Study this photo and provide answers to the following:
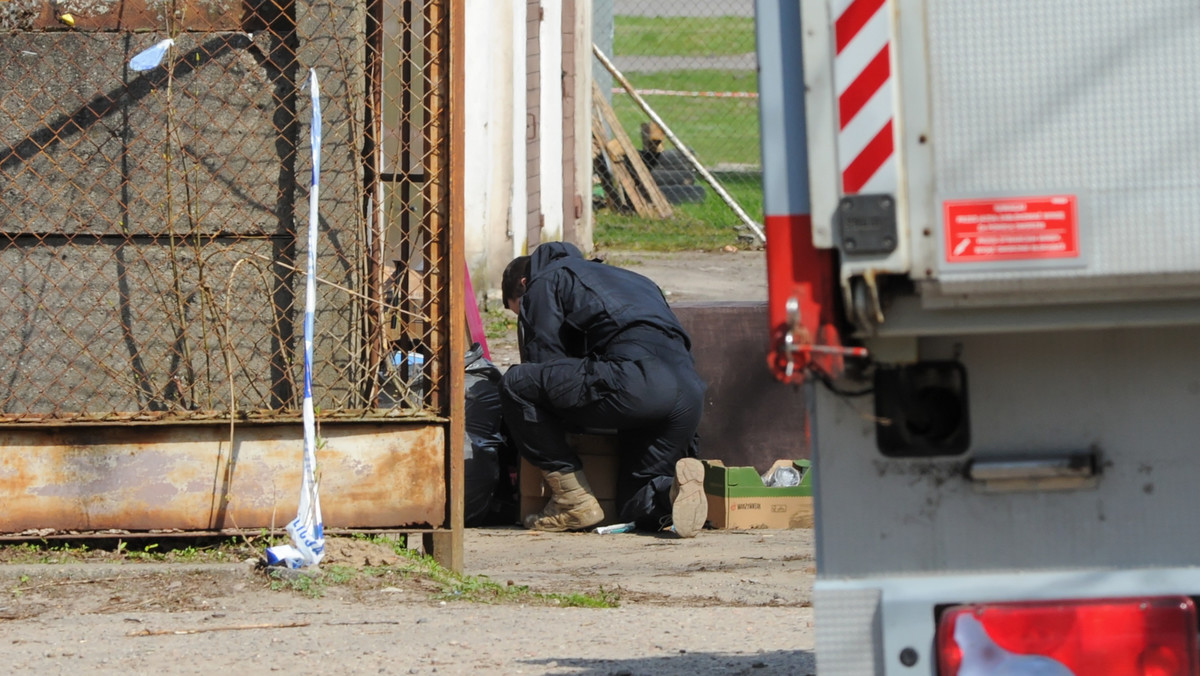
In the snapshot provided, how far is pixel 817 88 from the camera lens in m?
2.32

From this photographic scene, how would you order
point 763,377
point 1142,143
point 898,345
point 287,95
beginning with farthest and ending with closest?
point 763,377 < point 287,95 < point 898,345 < point 1142,143

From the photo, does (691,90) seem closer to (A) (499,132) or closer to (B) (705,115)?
(B) (705,115)

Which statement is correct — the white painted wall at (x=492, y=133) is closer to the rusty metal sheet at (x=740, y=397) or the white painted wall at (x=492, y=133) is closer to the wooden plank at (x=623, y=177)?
the rusty metal sheet at (x=740, y=397)

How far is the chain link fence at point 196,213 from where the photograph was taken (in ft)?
17.0

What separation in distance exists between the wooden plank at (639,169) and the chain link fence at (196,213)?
10370 mm

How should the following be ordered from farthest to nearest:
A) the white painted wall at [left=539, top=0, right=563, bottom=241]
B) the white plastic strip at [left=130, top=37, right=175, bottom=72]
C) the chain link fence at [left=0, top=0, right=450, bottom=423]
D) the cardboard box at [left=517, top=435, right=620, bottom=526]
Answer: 1. the white painted wall at [left=539, top=0, right=563, bottom=241]
2. the cardboard box at [left=517, top=435, right=620, bottom=526]
3. the chain link fence at [left=0, top=0, right=450, bottom=423]
4. the white plastic strip at [left=130, top=37, right=175, bottom=72]

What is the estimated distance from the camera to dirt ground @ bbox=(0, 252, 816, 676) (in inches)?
156

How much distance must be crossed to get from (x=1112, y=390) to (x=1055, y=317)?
22 cm

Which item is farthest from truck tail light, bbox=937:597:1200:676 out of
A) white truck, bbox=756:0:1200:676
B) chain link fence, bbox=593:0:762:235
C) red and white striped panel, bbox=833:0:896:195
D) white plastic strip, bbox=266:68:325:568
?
chain link fence, bbox=593:0:762:235

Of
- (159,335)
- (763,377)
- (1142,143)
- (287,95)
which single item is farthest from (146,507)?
(1142,143)

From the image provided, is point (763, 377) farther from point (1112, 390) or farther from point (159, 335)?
point (1112, 390)

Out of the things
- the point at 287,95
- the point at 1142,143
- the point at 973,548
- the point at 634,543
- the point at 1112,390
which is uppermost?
the point at 287,95

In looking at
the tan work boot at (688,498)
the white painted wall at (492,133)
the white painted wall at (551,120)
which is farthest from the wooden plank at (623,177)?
the tan work boot at (688,498)

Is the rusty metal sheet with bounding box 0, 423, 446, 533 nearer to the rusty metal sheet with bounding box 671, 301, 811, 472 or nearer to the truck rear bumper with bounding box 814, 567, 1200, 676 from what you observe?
the rusty metal sheet with bounding box 671, 301, 811, 472
